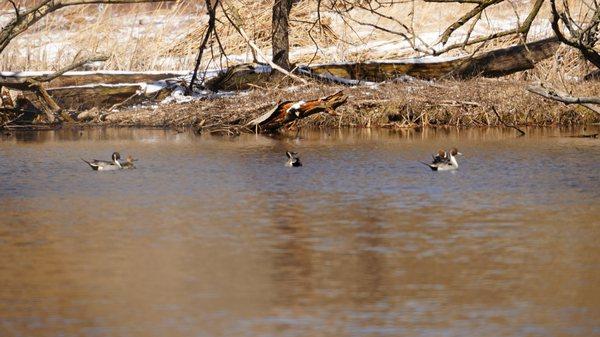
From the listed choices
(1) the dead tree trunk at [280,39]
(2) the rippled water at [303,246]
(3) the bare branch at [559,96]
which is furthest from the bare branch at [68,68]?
(3) the bare branch at [559,96]

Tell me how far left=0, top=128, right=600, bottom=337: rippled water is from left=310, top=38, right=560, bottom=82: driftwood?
650 centimetres

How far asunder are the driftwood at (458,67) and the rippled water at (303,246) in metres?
6.50

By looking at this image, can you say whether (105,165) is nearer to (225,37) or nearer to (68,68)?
(68,68)

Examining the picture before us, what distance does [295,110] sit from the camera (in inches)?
779

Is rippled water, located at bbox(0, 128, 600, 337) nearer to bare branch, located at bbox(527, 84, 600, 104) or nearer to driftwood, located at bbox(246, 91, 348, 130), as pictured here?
bare branch, located at bbox(527, 84, 600, 104)

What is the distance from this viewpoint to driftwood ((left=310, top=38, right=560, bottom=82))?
22.3 meters

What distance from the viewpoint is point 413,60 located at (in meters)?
23.0

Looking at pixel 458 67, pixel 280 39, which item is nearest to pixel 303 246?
pixel 458 67

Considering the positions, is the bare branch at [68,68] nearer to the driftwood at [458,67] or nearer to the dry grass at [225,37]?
the dry grass at [225,37]

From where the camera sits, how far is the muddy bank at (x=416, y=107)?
821 inches

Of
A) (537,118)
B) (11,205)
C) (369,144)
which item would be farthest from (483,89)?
(11,205)

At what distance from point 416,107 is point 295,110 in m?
2.36

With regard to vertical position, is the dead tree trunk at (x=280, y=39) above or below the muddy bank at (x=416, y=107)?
above

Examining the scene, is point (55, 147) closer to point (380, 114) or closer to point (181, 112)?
point (181, 112)
